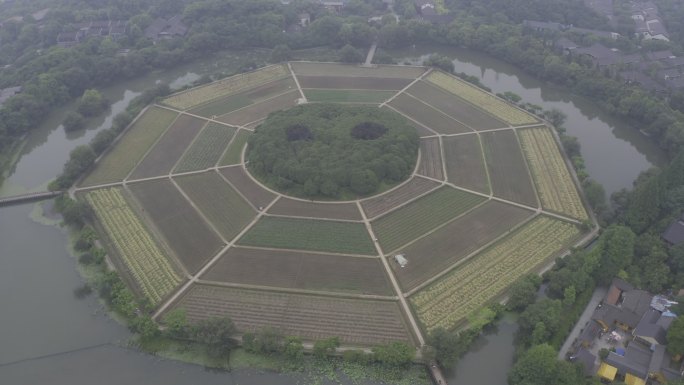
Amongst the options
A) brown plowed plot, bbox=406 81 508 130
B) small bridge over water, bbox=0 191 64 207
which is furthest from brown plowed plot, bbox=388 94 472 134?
small bridge over water, bbox=0 191 64 207

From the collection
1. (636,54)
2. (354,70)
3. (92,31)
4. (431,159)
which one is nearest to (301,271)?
(431,159)

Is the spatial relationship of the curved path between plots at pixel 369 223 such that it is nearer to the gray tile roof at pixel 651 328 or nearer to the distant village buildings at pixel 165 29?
the gray tile roof at pixel 651 328

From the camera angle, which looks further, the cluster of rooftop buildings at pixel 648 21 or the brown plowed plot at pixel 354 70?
the cluster of rooftop buildings at pixel 648 21

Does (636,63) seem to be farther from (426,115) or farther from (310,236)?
(310,236)

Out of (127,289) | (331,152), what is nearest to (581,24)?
(331,152)

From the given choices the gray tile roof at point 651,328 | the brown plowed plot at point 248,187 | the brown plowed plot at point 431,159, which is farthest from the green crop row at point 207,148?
the gray tile roof at point 651,328

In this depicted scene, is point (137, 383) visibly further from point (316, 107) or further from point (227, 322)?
point (316, 107)
